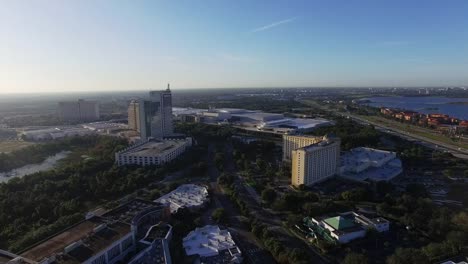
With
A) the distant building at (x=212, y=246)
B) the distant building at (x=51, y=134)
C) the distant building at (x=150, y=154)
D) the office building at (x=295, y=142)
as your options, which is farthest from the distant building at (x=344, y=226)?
the distant building at (x=51, y=134)

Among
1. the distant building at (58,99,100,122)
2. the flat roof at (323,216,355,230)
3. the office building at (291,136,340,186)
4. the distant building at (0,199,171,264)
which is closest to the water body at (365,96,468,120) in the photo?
the office building at (291,136,340,186)

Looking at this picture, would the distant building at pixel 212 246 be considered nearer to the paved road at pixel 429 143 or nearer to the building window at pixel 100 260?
the building window at pixel 100 260

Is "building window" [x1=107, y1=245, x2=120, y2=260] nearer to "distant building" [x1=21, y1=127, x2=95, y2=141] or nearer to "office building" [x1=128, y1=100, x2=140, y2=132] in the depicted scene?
"office building" [x1=128, y1=100, x2=140, y2=132]

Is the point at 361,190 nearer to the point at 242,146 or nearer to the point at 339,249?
the point at 339,249

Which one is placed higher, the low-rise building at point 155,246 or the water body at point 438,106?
the water body at point 438,106

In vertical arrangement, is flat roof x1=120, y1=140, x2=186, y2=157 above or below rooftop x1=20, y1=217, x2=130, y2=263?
above

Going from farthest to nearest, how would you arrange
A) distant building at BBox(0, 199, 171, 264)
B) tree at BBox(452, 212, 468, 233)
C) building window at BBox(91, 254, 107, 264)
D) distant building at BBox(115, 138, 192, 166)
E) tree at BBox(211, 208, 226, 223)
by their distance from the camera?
distant building at BBox(115, 138, 192, 166), tree at BBox(211, 208, 226, 223), tree at BBox(452, 212, 468, 233), building window at BBox(91, 254, 107, 264), distant building at BBox(0, 199, 171, 264)

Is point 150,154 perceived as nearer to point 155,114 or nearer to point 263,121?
point 155,114
